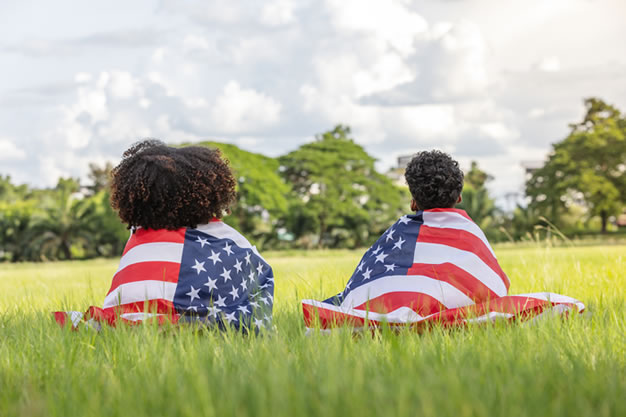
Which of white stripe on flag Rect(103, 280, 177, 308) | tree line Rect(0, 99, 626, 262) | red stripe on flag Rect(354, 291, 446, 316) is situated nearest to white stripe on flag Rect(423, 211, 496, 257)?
red stripe on flag Rect(354, 291, 446, 316)

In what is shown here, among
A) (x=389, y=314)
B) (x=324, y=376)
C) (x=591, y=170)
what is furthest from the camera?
(x=591, y=170)

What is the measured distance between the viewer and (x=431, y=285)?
3848mm

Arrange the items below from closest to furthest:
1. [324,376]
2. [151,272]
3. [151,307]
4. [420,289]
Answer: [324,376], [151,307], [151,272], [420,289]

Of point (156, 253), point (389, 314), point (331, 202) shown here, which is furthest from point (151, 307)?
point (331, 202)

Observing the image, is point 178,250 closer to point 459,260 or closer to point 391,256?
point 391,256

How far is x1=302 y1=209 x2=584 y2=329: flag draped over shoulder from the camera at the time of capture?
3.62m

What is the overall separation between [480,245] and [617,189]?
36.8m

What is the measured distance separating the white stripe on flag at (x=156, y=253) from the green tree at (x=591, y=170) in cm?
3586

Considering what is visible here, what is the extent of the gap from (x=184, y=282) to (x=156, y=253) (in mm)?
264

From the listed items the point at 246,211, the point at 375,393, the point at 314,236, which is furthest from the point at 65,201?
the point at 375,393

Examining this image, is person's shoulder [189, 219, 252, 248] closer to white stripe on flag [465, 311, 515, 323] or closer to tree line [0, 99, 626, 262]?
white stripe on flag [465, 311, 515, 323]

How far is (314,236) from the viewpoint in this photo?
4053 centimetres

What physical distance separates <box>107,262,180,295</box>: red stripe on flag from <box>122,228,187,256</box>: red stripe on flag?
0.15m

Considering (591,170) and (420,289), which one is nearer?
(420,289)
